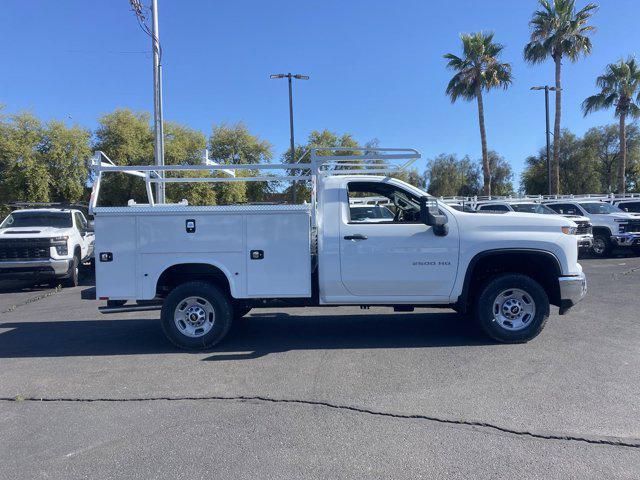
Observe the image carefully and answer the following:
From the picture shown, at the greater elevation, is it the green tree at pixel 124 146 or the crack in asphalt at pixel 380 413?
the green tree at pixel 124 146

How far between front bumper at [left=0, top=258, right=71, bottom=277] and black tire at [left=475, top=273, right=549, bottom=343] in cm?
1003

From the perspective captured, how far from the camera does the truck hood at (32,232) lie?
11.9m

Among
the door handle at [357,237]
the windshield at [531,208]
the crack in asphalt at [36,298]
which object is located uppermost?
the windshield at [531,208]

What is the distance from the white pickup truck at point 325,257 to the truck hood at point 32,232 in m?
6.72

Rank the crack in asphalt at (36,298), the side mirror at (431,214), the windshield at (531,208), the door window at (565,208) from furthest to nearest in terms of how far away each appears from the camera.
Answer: the door window at (565,208) < the windshield at (531,208) < the crack in asphalt at (36,298) < the side mirror at (431,214)

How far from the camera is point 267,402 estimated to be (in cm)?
463

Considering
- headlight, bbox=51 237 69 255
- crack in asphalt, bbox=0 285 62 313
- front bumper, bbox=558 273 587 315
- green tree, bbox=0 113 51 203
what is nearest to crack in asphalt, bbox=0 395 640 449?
front bumper, bbox=558 273 587 315

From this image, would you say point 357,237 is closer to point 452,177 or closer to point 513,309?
point 513,309

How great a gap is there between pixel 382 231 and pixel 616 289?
6737mm

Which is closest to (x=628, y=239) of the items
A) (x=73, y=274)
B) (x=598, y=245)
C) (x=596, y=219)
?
(x=598, y=245)

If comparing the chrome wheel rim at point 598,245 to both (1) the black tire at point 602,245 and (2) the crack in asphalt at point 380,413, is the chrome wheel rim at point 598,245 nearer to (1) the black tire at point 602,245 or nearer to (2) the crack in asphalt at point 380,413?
(1) the black tire at point 602,245

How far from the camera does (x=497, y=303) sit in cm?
635

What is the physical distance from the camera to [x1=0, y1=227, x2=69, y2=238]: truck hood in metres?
11.9

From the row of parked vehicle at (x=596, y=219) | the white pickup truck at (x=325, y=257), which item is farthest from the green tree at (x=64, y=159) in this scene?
the white pickup truck at (x=325, y=257)
